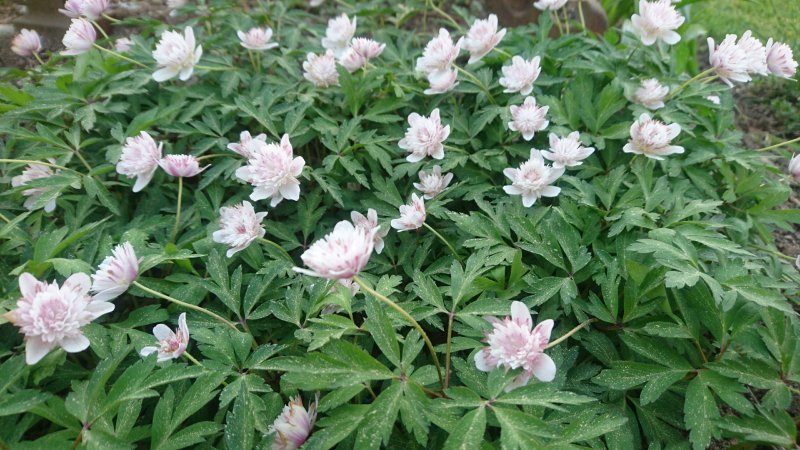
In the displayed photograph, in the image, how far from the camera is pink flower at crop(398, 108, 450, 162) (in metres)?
1.85

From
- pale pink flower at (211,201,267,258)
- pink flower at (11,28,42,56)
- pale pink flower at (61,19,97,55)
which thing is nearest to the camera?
pale pink flower at (211,201,267,258)

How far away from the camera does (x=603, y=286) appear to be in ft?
4.98

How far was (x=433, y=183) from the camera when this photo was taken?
6.08 ft

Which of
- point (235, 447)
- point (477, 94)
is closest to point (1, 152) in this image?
point (235, 447)

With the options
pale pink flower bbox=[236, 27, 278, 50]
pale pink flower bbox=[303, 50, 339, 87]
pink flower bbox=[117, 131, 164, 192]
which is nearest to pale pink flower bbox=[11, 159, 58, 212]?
pink flower bbox=[117, 131, 164, 192]

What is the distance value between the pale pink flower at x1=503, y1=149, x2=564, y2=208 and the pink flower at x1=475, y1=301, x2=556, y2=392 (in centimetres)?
57

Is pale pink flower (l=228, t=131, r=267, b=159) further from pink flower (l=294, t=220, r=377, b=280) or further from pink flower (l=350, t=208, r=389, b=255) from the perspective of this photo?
pink flower (l=294, t=220, r=377, b=280)

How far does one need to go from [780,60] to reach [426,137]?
50.5 inches

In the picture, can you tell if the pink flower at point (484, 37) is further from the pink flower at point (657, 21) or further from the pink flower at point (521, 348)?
the pink flower at point (521, 348)

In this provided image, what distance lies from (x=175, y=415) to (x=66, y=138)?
4.50ft

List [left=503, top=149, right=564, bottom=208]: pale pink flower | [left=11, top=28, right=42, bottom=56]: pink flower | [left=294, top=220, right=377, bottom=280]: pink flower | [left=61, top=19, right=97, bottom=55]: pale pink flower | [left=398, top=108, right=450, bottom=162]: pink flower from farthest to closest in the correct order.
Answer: [left=11, top=28, right=42, bottom=56]: pink flower, [left=61, top=19, right=97, bottom=55]: pale pink flower, [left=398, top=108, right=450, bottom=162]: pink flower, [left=503, top=149, right=564, bottom=208]: pale pink flower, [left=294, top=220, right=377, bottom=280]: pink flower

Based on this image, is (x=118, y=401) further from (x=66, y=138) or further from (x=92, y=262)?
(x=66, y=138)

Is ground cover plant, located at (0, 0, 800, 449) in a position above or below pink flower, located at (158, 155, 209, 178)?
below

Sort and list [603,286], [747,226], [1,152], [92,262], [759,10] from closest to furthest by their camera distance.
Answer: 1. [603,286]
2. [92,262]
3. [747,226]
4. [1,152]
5. [759,10]
